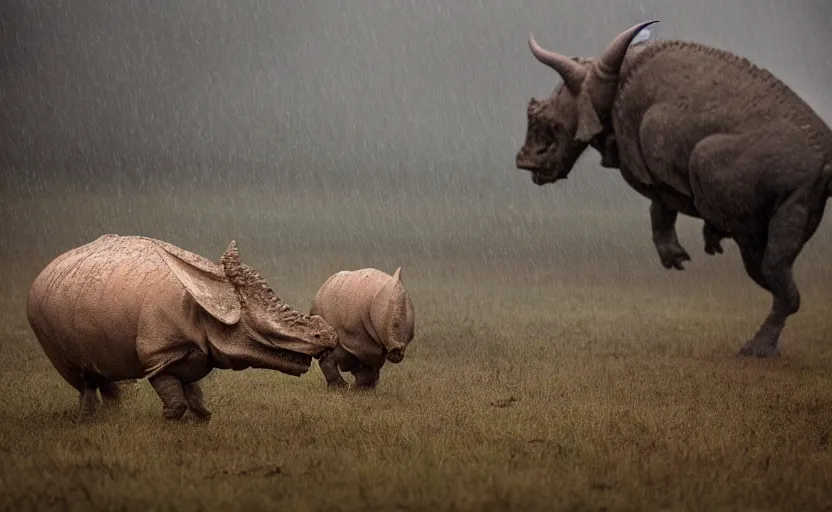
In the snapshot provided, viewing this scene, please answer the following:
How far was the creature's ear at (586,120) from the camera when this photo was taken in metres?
10.0

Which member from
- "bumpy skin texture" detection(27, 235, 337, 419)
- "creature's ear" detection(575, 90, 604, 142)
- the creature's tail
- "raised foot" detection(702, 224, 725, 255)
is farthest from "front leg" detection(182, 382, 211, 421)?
the creature's tail

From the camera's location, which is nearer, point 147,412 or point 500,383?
point 147,412

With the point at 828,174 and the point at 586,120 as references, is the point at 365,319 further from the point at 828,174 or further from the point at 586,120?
the point at 828,174

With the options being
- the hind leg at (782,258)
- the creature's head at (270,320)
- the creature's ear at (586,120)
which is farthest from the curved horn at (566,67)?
the creature's head at (270,320)

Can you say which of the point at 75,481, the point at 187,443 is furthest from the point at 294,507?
the point at 187,443

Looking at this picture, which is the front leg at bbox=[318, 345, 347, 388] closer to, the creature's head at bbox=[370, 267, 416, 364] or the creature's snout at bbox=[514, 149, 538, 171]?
the creature's head at bbox=[370, 267, 416, 364]

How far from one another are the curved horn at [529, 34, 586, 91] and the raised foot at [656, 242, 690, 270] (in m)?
1.76

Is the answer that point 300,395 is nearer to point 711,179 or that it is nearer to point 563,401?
point 563,401

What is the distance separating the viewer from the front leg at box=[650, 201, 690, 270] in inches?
410

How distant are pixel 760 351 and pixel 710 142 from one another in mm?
2049

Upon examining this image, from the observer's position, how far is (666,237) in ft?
34.4

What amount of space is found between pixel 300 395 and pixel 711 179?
4.07 meters

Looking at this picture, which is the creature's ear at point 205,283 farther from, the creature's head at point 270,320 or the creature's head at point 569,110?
the creature's head at point 569,110

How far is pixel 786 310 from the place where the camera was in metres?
9.73
